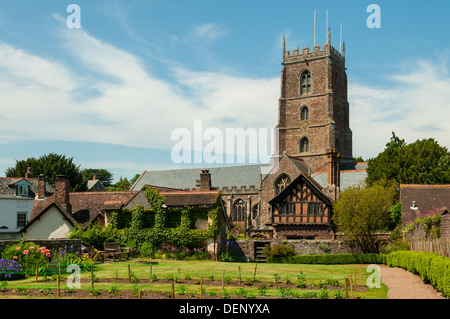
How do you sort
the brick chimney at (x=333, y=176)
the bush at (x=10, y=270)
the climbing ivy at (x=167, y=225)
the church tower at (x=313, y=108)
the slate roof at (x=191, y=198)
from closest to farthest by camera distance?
the bush at (x=10, y=270)
the climbing ivy at (x=167, y=225)
the slate roof at (x=191, y=198)
the brick chimney at (x=333, y=176)
the church tower at (x=313, y=108)

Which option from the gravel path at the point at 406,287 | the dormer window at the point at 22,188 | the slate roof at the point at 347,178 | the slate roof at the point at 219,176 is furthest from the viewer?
the slate roof at the point at 219,176

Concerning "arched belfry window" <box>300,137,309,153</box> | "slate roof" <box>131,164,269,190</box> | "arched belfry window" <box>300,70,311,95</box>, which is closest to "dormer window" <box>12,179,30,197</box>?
"slate roof" <box>131,164,269,190</box>

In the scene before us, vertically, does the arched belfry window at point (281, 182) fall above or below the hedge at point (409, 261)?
above

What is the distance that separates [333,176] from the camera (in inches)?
1693

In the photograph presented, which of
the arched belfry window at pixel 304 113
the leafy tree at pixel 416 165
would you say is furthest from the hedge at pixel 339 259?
the arched belfry window at pixel 304 113

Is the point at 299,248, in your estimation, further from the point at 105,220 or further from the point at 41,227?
the point at 41,227

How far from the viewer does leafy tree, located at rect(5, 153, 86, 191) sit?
60875mm

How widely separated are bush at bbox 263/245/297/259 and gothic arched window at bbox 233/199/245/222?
29924 millimetres

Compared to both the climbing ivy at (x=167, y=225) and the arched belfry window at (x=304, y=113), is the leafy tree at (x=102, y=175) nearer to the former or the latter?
the arched belfry window at (x=304, y=113)

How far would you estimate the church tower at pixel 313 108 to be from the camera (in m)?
59.7

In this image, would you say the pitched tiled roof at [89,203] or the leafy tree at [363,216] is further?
the pitched tiled roof at [89,203]

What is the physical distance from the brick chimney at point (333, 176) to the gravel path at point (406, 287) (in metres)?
20.9
